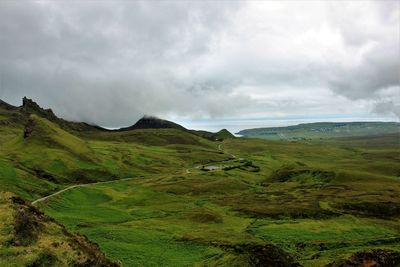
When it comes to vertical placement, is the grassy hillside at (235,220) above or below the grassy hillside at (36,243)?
below

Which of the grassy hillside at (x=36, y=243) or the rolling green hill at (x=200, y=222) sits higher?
the grassy hillside at (x=36, y=243)

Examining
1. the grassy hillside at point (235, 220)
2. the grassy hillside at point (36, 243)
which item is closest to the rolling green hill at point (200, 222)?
the grassy hillside at point (36, 243)

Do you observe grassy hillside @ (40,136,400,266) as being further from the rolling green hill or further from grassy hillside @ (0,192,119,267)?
grassy hillside @ (0,192,119,267)

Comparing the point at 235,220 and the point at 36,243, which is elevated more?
the point at 36,243

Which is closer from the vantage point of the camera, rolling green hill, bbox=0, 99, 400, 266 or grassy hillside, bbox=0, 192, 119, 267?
grassy hillside, bbox=0, 192, 119, 267

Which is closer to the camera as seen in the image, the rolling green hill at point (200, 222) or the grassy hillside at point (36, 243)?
the grassy hillside at point (36, 243)

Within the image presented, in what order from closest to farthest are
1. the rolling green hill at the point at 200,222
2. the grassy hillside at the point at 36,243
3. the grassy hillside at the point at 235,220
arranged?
the grassy hillside at the point at 36,243, the rolling green hill at the point at 200,222, the grassy hillside at the point at 235,220

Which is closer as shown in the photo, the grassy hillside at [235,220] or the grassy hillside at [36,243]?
the grassy hillside at [36,243]

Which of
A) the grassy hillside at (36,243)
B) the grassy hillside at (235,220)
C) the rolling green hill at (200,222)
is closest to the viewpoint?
the grassy hillside at (36,243)

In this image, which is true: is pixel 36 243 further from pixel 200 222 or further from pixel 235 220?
pixel 235 220

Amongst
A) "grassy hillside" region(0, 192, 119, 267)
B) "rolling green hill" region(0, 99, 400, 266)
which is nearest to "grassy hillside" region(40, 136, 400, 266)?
"rolling green hill" region(0, 99, 400, 266)

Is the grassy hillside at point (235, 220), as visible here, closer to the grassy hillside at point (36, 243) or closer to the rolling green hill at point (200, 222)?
the rolling green hill at point (200, 222)

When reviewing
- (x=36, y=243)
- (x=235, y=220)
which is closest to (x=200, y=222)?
(x=235, y=220)

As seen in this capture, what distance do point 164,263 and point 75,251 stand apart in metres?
27.0
